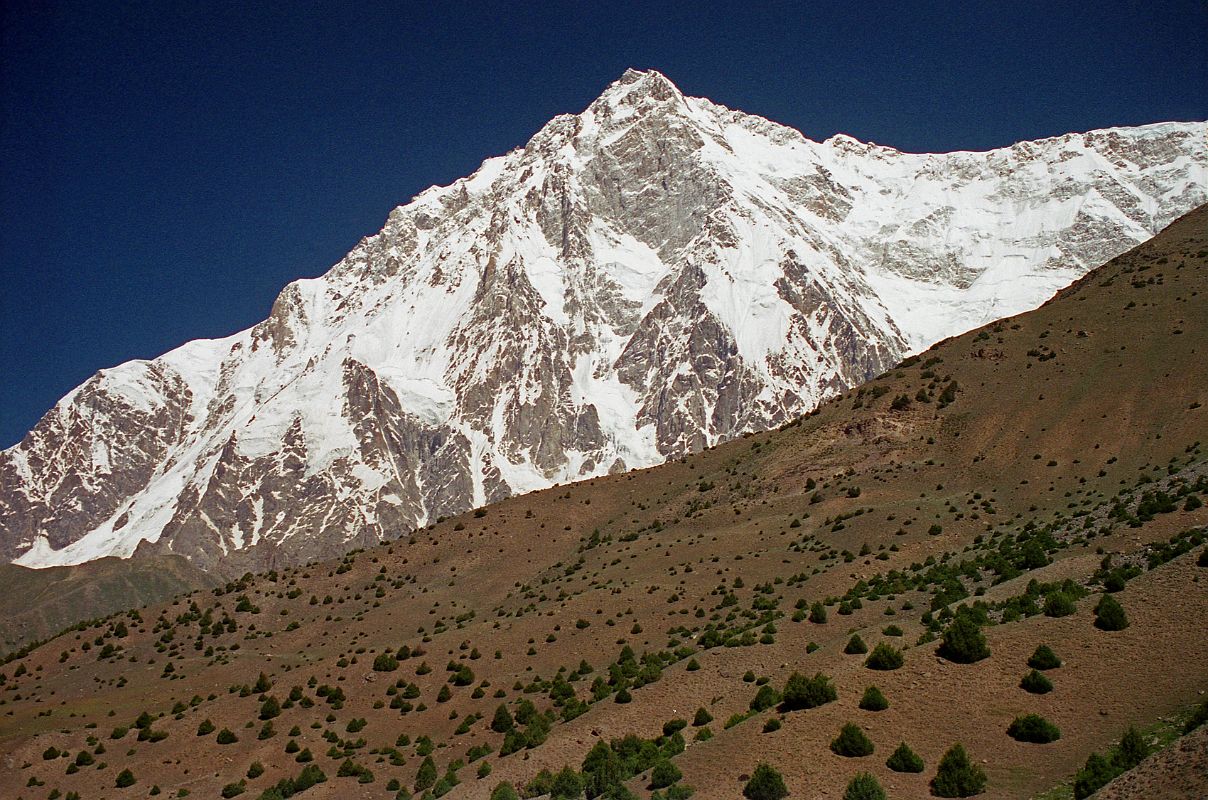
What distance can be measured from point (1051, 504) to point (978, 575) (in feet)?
68.6

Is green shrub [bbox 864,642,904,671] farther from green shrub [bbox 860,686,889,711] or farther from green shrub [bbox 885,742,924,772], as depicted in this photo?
green shrub [bbox 885,742,924,772]

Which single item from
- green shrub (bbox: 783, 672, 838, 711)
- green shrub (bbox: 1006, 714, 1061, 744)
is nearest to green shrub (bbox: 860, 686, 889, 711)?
green shrub (bbox: 783, 672, 838, 711)

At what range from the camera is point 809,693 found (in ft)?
131

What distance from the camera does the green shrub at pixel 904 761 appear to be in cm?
3384

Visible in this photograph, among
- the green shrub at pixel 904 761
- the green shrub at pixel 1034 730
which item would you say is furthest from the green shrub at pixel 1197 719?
the green shrub at pixel 904 761

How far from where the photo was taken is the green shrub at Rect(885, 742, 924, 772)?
1332 inches

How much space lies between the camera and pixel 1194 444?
7662cm

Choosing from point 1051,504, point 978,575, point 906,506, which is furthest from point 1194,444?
point 978,575

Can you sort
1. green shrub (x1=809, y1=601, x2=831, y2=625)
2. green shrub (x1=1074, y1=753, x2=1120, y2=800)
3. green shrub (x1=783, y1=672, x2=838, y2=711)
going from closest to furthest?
green shrub (x1=1074, y1=753, x2=1120, y2=800), green shrub (x1=783, y1=672, x2=838, y2=711), green shrub (x1=809, y1=601, x2=831, y2=625)

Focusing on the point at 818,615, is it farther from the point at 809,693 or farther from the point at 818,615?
the point at 809,693

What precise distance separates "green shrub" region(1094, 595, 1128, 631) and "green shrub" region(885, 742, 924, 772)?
10113 millimetres

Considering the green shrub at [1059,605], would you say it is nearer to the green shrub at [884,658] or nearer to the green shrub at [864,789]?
the green shrub at [884,658]

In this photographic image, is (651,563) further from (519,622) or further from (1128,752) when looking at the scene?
(1128,752)

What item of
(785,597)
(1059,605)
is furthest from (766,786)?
(785,597)
